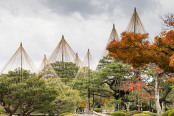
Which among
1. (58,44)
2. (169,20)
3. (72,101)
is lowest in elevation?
(72,101)

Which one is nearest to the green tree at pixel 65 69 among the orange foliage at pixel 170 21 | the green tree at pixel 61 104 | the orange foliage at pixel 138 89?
the green tree at pixel 61 104

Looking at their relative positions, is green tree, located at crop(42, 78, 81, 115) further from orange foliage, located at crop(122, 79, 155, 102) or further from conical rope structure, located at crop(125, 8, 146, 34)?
conical rope structure, located at crop(125, 8, 146, 34)

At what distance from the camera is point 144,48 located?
8672 mm

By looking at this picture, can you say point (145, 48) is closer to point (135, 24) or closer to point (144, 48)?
point (144, 48)

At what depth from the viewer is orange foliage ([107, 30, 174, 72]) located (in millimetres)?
8141

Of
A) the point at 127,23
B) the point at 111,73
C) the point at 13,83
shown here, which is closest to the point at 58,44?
the point at 111,73

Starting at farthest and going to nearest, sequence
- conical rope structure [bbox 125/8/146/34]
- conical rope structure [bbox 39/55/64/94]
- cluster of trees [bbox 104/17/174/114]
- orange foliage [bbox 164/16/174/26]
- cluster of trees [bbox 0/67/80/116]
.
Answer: conical rope structure [bbox 125/8/146/34] < conical rope structure [bbox 39/55/64/94] < cluster of trees [bbox 0/67/80/116] < cluster of trees [bbox 104/17/174/114] < orange foliage [bbox 164/16/174/26]

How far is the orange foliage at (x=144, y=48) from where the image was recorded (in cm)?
814

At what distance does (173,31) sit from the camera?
805 cm

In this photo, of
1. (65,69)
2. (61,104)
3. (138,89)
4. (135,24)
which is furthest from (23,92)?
(65,69)

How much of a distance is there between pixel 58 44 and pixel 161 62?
71.1ft

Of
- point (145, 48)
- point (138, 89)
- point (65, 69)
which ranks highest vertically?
point (65, 69)

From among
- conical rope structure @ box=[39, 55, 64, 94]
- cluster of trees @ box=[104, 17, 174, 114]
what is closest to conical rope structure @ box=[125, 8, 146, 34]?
conical rope structure @ box=[39, 55, 64, 94]

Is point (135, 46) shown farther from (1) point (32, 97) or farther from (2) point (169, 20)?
(1) point (32, 97)
